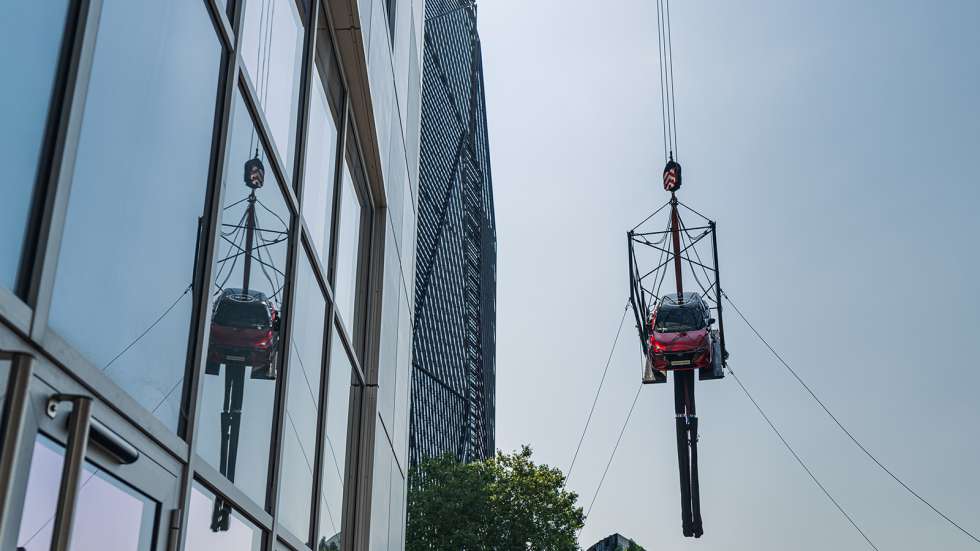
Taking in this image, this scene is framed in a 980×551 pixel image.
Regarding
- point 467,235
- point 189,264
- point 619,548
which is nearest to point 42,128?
point 189,264

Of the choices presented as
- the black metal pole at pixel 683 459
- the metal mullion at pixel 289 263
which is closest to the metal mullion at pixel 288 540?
the metal mullion at pixel 289 263

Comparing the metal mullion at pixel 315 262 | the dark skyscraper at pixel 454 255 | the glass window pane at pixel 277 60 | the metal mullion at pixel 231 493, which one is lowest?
the metal mullion at pixel 231 493

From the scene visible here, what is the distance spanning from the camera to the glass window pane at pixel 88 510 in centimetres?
238

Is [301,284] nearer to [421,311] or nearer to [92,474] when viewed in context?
[92,474]

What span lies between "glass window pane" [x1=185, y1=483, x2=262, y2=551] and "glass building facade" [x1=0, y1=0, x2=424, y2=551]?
0.06ft

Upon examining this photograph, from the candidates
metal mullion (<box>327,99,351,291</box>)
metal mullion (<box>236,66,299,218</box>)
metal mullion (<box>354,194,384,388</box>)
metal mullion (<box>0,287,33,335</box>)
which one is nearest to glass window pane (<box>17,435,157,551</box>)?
metal mullion (<box>0,287,33,335</box>)

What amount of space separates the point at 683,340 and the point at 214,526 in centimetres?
1588

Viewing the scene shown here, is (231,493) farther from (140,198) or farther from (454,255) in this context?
(454,255)

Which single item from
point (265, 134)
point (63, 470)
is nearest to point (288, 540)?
point (265, 134)

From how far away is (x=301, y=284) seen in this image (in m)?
6.03

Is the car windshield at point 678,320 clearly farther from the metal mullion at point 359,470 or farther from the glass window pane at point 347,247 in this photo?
the glass window pane at point 347,247

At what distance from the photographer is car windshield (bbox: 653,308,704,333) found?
19.4m

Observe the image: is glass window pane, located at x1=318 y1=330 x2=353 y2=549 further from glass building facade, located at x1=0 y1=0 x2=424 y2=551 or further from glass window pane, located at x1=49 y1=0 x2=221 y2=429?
glass window pane, located at x1=49 y1=0 x2=221 y2=429

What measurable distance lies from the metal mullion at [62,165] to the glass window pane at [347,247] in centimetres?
465
